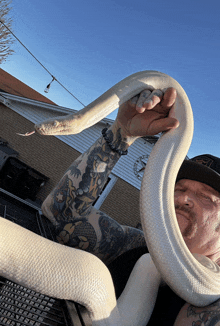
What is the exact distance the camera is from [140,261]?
52.2 inches

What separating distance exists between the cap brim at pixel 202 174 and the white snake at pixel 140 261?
0.15 metres

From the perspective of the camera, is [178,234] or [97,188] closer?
[178,234]

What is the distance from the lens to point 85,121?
106 centimetres

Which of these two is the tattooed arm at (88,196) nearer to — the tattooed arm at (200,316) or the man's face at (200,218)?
the man's face at (200,218)

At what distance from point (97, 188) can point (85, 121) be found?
57cm

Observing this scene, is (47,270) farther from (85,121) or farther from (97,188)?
(97,188)

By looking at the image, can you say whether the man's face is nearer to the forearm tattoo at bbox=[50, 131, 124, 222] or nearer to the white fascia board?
the forearm tattoo at bbox=[50, 131, 124, 222]

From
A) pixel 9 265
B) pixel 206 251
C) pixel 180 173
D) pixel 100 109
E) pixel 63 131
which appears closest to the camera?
pixel 9 265

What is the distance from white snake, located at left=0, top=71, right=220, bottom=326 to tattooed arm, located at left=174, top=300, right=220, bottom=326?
27mm

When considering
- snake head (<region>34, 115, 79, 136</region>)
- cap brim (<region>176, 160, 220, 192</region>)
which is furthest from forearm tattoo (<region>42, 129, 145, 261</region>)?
snake head (<region>34, 115, 79, 136</region>)

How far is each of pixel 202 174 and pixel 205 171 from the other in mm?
24

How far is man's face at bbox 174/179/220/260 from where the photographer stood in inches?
50.3

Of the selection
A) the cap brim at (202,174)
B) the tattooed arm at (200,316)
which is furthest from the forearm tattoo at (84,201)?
the tattooed arm at (200,316)

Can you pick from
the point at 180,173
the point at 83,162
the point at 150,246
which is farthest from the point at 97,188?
the point at 150,246
